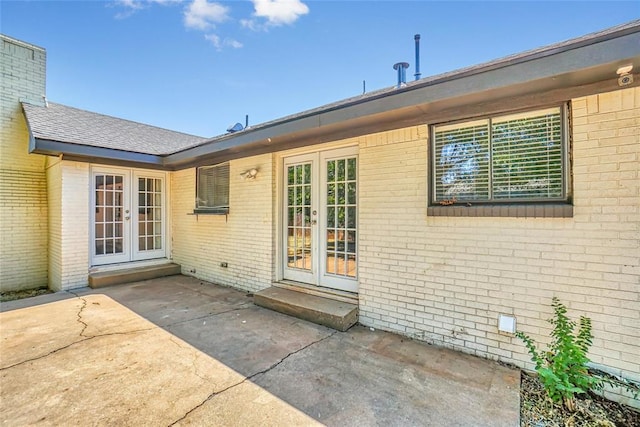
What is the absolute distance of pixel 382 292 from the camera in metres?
3.60

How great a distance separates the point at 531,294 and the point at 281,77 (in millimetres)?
7421

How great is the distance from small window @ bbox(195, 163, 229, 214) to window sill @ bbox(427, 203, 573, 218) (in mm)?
4108

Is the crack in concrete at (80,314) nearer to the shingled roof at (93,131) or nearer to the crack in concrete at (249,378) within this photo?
the crack in concrete at (249,378)

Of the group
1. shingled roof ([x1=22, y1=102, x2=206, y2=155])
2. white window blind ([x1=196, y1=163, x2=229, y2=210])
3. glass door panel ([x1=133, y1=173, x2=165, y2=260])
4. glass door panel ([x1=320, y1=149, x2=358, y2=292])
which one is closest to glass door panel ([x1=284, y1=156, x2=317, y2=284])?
glass door panel ([x1=320, y1=149, x2=358, y2=292])

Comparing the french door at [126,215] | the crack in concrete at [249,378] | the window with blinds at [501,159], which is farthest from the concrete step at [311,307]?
the french door at [126,215]

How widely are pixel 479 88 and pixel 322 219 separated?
2.62 m

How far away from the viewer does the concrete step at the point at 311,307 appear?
3574mm

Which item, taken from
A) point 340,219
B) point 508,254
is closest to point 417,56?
point 340,219

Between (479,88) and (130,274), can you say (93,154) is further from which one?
(479,88)

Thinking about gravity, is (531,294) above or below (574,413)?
above

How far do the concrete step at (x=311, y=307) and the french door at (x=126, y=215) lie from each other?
3790mm

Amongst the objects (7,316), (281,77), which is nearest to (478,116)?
(281,77)

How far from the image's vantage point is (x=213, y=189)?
19.9 feet

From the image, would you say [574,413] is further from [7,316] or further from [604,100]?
[7,316]
